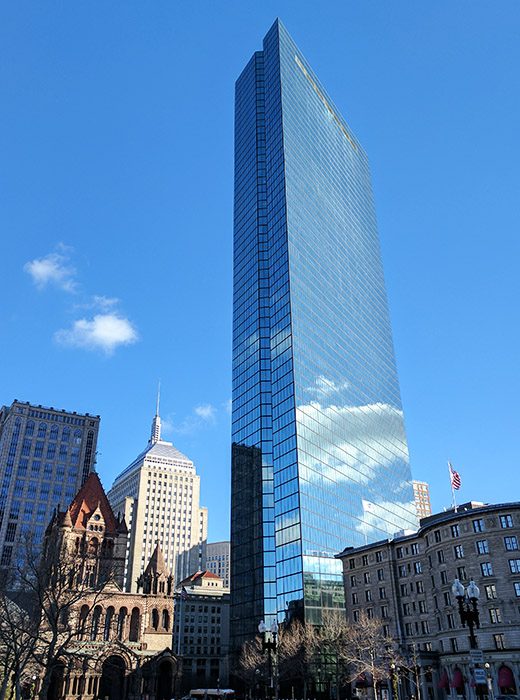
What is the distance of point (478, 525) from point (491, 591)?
6.63 metres

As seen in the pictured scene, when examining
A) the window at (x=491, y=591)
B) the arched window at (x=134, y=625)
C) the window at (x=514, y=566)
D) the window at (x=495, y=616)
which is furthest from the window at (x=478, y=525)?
the arched window at (x=134, y=625)

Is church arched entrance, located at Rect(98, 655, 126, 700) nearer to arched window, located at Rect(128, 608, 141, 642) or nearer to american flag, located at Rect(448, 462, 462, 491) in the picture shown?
arched window, located at Rect(128, 608, 141, 642)

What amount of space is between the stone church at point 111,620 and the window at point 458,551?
1694 inches

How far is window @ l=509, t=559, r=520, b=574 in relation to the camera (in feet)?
198

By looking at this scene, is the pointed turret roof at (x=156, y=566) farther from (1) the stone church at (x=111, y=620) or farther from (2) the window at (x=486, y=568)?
(2) the window at (x=486, y=568)

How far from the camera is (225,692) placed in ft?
310

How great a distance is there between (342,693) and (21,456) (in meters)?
115

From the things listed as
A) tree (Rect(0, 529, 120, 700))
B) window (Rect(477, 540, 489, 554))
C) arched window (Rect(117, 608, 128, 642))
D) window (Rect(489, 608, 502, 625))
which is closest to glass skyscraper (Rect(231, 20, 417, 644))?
arched window (Rect(117, 608, 128, 642))

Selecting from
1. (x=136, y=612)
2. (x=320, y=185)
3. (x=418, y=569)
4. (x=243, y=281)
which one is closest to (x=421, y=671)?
(x=418, y=569)

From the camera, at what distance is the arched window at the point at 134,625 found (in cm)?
9506

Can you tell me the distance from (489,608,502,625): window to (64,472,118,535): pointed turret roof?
214 feet

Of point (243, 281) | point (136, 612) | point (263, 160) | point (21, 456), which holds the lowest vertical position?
point (136, 612)

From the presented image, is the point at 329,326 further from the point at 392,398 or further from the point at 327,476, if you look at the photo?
the point at 392,398

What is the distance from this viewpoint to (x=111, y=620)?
94000 millimetres
